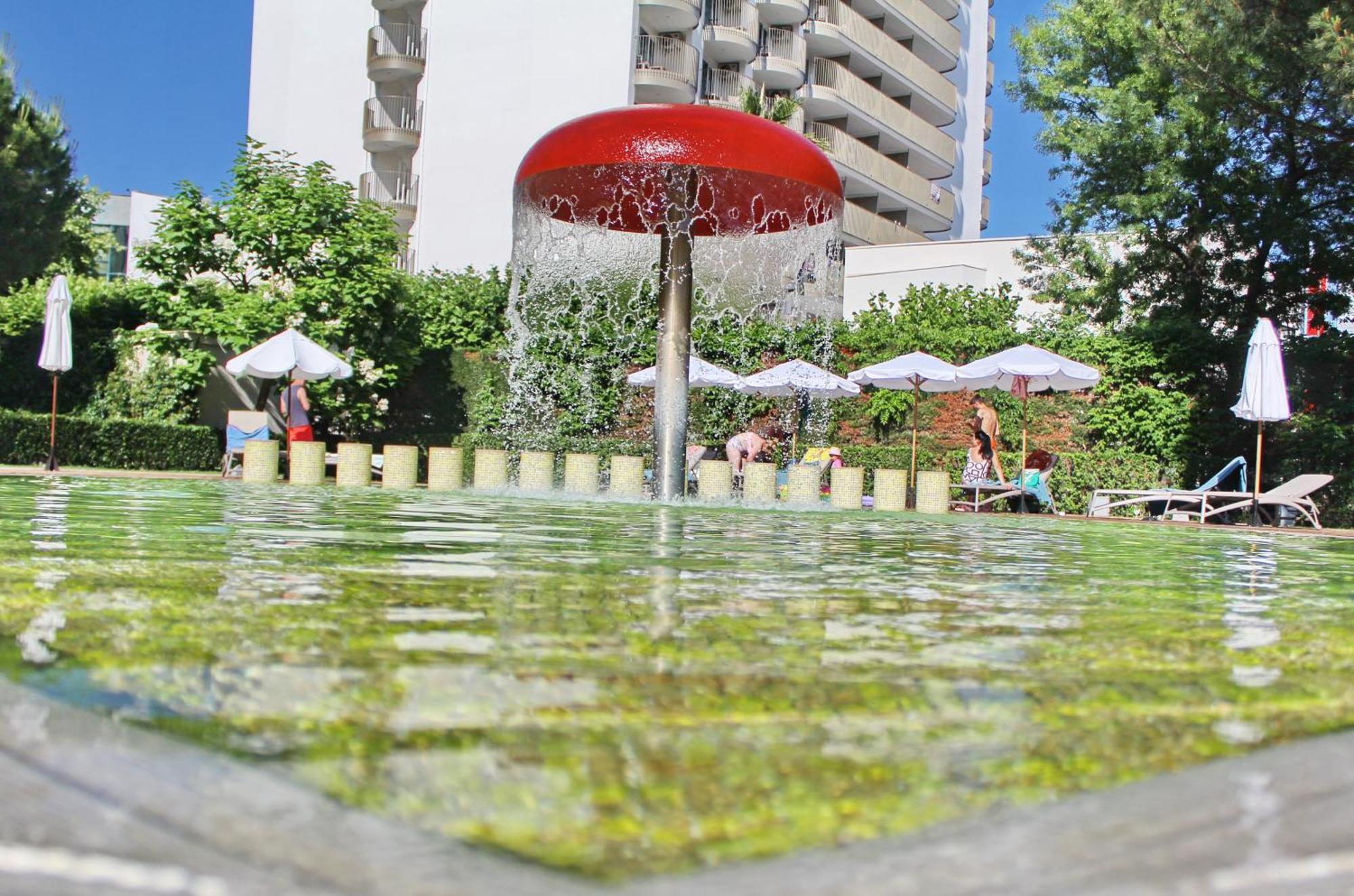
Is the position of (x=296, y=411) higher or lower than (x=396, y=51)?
lower

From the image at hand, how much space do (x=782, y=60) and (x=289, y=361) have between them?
28050 mm

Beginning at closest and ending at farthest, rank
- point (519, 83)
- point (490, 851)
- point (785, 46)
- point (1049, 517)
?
1. point (490, 851)
2. point (1049, 517)
3. point (519, 83)
4. point (785, 46)

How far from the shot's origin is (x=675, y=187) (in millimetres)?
13289

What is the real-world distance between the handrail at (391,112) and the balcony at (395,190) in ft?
4.84

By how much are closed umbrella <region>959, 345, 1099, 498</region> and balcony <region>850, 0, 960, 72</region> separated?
3314 cm

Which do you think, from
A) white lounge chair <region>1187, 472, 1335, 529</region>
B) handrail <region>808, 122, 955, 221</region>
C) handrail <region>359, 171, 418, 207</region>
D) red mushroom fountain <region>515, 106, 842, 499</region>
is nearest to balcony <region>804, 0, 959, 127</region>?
handrail <region>808, 122, 955, 221</region>

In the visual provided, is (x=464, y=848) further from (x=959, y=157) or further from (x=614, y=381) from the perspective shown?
(x=959, y=157)

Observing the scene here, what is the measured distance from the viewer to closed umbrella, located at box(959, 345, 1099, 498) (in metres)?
16.2

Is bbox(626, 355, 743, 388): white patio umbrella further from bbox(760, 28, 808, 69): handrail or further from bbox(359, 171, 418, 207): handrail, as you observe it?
bbox(760, 28, 808, 69): handrail

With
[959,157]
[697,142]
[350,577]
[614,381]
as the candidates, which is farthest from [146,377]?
[959,157]

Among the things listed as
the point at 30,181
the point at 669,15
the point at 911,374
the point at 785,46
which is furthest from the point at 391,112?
the point at 911,374

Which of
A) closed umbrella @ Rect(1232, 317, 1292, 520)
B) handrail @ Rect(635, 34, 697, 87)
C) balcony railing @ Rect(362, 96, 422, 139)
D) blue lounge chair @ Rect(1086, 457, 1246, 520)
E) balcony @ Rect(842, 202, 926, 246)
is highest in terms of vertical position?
handrail @ Rect(635, 34, 697, 87)

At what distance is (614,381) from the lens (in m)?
21.8

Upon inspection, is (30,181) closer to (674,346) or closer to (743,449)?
(743,449)
